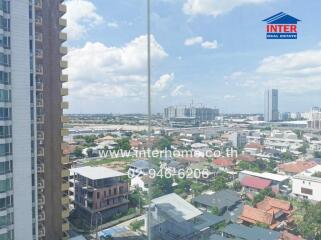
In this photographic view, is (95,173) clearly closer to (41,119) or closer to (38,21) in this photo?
(41,119)

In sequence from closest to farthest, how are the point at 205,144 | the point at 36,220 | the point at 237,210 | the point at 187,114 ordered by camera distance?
the point at 36,220
the point at 237,210
the point at 187,114
the point at 205,144

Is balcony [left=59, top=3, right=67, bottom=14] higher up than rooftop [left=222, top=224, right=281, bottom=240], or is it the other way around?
balcony [left=59, top=3, right=67, bottom=14]

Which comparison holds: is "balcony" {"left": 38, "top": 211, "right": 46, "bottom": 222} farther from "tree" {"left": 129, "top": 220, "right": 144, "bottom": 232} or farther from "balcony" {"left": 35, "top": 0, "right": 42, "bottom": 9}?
"balcony" {"left": 35, "top": 0, "right": 42, "bottom": 9}

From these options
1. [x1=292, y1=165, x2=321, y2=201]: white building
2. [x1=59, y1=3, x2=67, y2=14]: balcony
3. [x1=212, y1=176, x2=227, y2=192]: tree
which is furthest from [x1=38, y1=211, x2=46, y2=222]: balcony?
[x1=292, y1=165, x2=321, y2=201]: white building

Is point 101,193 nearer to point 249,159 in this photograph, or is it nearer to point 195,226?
point 195,226

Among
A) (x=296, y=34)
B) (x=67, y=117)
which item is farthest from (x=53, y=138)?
(x=296, y=34)

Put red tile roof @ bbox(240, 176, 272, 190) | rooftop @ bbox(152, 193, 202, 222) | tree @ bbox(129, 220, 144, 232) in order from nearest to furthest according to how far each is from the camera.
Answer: rooftop @ bbox(152, 193, 202, 222) → tree @ bbox(129, 220, 144, 232) → red tile roof @ bbox(240, 176, 272, 190)
